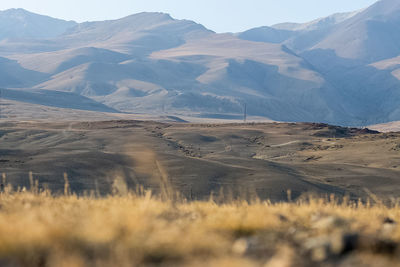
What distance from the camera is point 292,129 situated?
67875 millimetres

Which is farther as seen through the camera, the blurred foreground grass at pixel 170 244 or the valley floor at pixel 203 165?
the valley floor at pixel 203 165

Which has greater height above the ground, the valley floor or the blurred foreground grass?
the blurred foreground grass

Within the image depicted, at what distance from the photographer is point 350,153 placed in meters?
43.6

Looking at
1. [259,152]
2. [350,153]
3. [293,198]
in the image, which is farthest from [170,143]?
[293,198]

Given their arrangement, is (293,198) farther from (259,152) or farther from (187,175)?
(259,152)

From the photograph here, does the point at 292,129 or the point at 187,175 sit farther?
the point at 292,129

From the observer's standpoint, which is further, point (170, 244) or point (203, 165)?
point (203, 165)

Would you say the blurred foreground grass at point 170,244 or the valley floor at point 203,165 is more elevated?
the blurred foreground grass at point 170,244

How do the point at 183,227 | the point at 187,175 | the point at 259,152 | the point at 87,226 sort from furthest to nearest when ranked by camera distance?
the point at 259,152 < the point at 187,175 < the point at 183,227 < the point at 87,226

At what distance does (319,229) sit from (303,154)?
40.4 meters

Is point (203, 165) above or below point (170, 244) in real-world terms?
below

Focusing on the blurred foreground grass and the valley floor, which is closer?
the blurred foreground grass

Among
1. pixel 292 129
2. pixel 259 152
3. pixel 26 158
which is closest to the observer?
pixel 26 158

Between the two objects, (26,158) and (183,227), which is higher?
(183,227)
